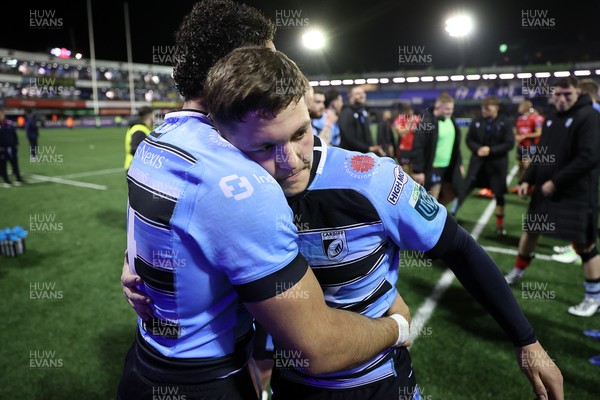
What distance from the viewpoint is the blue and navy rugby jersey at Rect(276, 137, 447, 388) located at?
134 centimetres

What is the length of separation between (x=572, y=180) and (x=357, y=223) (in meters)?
3.92

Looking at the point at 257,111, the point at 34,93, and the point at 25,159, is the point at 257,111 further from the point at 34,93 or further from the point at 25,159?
the point at 34,93

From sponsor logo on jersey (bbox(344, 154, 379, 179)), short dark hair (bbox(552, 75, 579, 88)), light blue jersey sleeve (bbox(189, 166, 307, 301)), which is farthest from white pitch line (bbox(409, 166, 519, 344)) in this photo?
light blue jersey sleeve (bbox(189, 166, 307, 301))

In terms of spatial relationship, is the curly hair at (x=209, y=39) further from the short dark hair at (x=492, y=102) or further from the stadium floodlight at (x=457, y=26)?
the stadium floodlight at (x=457, y=26)

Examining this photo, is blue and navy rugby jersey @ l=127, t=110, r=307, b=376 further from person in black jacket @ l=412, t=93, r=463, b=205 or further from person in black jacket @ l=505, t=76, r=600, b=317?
person in black jacket @ l=412, t=93, r=463, b=205

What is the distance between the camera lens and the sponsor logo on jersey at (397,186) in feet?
4.36

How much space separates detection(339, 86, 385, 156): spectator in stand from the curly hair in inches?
247

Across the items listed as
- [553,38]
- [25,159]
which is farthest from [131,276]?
[553,38]

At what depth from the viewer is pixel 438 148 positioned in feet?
23.3

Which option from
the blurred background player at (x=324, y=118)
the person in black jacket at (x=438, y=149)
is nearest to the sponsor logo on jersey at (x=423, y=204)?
the blurred background player at (x=324, y=118)

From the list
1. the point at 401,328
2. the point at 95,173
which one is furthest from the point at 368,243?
the point at 95,173

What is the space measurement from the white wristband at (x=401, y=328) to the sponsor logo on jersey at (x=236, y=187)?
2.56 ft

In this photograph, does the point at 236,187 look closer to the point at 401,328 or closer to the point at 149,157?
the point at 149,157

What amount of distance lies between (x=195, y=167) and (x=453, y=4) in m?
34.1
